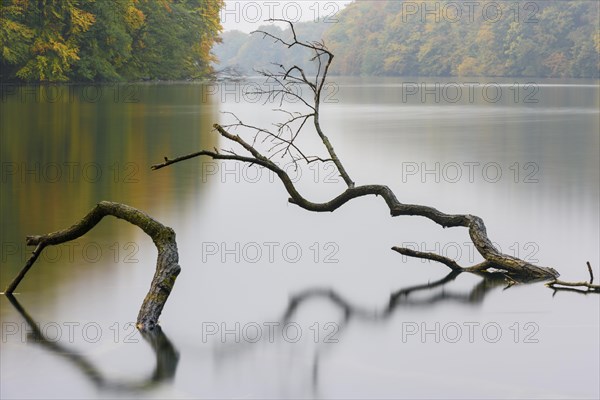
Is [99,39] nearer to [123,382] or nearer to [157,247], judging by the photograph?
[157,247]

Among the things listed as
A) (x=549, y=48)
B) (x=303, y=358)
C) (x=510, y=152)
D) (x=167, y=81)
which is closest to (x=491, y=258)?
(x=303, y=358)

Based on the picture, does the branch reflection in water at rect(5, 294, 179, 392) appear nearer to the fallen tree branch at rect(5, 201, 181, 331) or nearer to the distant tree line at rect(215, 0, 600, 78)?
the fallen tree branch at rect(5, 201, 181, 331)

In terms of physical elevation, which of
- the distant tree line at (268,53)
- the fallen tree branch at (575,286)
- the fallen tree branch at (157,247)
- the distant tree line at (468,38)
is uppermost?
the distant tree line at (268,53)

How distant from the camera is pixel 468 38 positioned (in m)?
99.3

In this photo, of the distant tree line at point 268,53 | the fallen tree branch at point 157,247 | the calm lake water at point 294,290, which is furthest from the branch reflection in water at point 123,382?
the distant tree line at point 268,53

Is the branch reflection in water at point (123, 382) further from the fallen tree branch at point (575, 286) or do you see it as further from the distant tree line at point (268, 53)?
the distant tree line at point (268, 53)

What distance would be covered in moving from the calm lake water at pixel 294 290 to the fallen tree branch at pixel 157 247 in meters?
0.13

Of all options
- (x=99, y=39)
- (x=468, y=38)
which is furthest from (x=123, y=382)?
(x=468, y=38)

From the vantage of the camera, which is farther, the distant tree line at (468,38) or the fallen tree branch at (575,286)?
the distant tree line at (468,38)

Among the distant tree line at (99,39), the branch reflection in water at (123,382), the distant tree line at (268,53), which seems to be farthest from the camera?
the distant tree line at (268,53)

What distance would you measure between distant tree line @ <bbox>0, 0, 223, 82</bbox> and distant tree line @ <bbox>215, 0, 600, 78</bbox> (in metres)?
40.2

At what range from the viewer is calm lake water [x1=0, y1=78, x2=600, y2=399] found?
5.12 m

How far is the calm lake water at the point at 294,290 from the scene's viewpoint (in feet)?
16.8

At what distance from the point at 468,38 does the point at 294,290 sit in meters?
94.9
